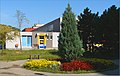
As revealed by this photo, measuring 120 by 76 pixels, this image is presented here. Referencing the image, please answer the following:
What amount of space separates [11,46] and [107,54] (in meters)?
24.6

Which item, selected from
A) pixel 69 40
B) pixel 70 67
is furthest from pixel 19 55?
pixel 70 67

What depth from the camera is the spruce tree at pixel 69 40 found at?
21844 millimetres

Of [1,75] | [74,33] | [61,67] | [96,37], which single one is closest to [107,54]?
[96,37]

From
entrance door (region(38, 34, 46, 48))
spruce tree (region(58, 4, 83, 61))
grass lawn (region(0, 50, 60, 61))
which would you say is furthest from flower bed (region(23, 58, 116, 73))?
entrance door (region(38, 34, 46, 48))

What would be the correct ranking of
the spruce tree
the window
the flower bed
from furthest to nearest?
1. the window
2. the spruce tree
3. the flower bed

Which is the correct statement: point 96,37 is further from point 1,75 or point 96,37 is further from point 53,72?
point 1,75

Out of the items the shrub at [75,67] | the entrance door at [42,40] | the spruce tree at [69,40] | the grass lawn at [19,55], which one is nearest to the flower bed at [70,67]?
the shrub at [75,67]

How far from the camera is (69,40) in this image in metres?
22.2

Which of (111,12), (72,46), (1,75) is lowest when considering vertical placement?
(1,75)

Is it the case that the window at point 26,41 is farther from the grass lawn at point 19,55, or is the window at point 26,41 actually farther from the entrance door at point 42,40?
the grass lawn at point 19,55

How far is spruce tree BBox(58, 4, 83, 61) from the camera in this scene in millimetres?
21844

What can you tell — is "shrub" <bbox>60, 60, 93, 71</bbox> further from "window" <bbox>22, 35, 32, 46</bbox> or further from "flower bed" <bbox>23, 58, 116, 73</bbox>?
"window" <bbox>22, 35, 32, 46</bbox>

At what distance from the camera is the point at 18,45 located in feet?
175

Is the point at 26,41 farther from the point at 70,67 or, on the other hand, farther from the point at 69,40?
the point at 70,67
